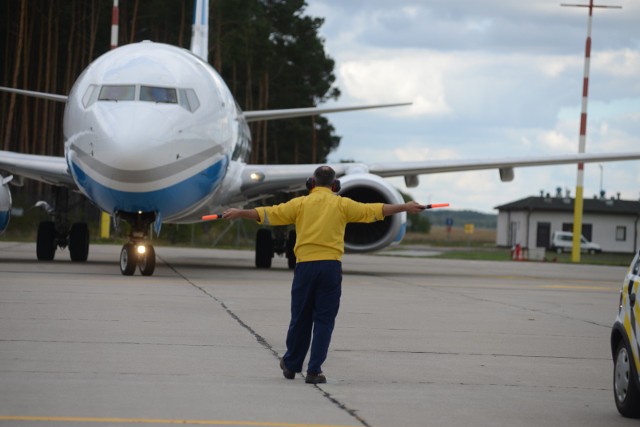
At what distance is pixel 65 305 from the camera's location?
499 inches

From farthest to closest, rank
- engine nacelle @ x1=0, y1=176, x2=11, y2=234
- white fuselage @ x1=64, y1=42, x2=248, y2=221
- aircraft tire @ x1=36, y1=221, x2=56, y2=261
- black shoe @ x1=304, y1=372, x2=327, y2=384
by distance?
1. aircraft tire @ x1=36, y1=221, x2=56, y2=261
2. engine nacelle @ x1=0, y1=176, x2=11, y2=234
3. white fuselage @ x1=64, y1=42, x2=248, y2=221
4. black shoe @ x1=304, y1=372, x2=327, y2=384

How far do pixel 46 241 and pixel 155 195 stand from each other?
6.45 metres

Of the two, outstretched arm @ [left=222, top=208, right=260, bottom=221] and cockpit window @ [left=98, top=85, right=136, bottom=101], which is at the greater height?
cockpit window @ [left=98, top=85, right=136, bottom=101]

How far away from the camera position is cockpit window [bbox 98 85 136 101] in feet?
57.7

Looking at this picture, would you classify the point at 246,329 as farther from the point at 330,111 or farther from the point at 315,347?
the point at 330,111

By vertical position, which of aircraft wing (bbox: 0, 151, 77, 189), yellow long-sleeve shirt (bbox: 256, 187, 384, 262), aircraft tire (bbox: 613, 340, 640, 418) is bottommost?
aircraft tire (bbox: 613, 340, 640, 418)

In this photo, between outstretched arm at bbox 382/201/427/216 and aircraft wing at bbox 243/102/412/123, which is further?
aircraft wing at bbox 243/102/412/123

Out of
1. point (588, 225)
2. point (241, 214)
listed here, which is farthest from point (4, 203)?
point (588, 225)

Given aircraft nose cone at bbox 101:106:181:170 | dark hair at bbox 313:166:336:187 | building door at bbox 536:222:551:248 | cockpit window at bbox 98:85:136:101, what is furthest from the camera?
building door at bbox 536:222:551:248

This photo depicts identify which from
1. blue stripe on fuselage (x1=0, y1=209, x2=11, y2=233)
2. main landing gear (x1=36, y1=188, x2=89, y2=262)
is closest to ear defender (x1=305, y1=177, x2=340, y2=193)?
blue stripe on fuselage (x1=0, y1=209, x2=11, y2=233)

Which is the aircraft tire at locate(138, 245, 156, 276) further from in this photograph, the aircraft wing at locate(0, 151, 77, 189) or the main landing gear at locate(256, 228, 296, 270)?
the main landing gear at locate(256, 228, 296, 270)

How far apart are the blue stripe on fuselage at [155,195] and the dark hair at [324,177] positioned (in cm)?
921

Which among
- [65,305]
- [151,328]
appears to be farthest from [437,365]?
[65,305]

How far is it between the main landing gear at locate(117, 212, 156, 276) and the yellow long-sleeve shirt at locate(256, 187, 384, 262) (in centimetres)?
983
